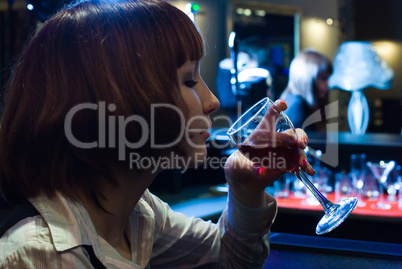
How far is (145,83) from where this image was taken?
36.7 inches

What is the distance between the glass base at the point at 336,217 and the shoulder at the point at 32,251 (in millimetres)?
520

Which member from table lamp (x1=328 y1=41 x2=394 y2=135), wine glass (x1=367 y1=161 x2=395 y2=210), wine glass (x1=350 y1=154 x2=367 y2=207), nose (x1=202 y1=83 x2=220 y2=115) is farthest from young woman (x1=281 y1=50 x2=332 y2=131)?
nose (x1=202 y1=83 x2=220 y2=115)

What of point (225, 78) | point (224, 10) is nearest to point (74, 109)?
point (225, 78)

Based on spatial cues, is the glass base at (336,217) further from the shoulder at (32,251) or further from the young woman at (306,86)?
the young woman at (306,86)

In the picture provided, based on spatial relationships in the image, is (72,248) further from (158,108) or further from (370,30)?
(370,30)

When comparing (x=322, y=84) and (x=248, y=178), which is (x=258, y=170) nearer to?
(x=248, y=178)

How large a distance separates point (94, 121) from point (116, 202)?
0.19 metres

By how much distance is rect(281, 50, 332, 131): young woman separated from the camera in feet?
13.5

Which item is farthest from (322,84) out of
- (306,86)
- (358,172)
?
(358,172)

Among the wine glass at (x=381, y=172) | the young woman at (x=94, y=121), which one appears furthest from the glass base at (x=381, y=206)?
the young woman at (x=94, y=121)

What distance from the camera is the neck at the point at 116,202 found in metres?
1.02

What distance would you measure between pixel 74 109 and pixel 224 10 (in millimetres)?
6023

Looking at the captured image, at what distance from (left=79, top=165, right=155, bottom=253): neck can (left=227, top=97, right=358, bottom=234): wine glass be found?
0.23m

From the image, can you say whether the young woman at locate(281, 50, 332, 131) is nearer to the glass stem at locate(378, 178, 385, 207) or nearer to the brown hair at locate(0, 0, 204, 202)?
the glass stem at locate(378, 178, 385, 207)
